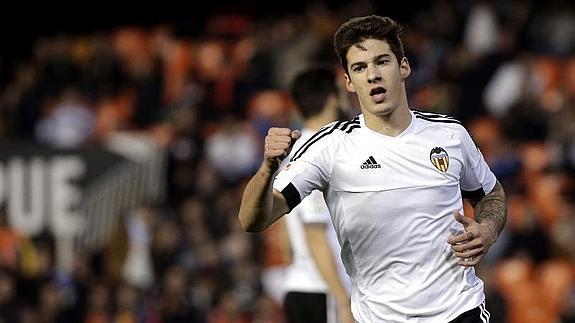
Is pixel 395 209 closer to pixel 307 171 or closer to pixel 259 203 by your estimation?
pixel 307 171

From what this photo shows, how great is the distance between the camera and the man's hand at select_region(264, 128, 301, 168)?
4.38 m

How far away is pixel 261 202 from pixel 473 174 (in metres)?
0.95

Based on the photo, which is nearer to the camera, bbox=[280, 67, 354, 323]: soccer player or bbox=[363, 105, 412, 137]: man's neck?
bbox=[363, 105, 412, 137]: man's neck

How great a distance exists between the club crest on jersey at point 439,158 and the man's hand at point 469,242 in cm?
20

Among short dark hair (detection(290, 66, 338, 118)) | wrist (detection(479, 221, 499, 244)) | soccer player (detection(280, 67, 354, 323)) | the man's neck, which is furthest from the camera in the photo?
short dark hair (detection(290, 66, 338, 118))

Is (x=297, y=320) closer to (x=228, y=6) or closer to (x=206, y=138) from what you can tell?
(x=206, y=138)

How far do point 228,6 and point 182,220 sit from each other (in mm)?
5281

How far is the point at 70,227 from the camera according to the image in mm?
13344

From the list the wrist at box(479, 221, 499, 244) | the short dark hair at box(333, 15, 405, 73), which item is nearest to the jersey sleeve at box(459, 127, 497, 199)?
the wrist at box(479, 221, 499, 244)

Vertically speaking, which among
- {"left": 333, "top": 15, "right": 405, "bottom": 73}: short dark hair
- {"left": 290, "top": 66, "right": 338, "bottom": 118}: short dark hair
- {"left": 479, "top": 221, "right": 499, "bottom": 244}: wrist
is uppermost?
{"left": 333, "top": 15, "right": 405, "bottom": 73}: short dark hair

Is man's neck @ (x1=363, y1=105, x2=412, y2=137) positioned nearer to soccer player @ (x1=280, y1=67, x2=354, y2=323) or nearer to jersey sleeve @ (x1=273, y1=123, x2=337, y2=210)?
jersey sleeve @ (x1=273, y1=123, x2=337, y2=210)

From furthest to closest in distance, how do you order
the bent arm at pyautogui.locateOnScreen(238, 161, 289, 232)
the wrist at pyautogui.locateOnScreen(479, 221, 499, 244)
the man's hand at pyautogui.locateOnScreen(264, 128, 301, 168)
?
1. the wrist at pyautogui.locateOnScreen(479, 221, 499, 244)
2. the bent arm at pyautogui.locateOnScreen(238, 161, 289, 232)
3. the man's hand at pyautogui.locateOnScreen(264, 128, 301, 168)

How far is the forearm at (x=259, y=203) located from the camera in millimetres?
4500

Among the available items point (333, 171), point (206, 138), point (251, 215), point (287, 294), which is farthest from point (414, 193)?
point (206, 138)
